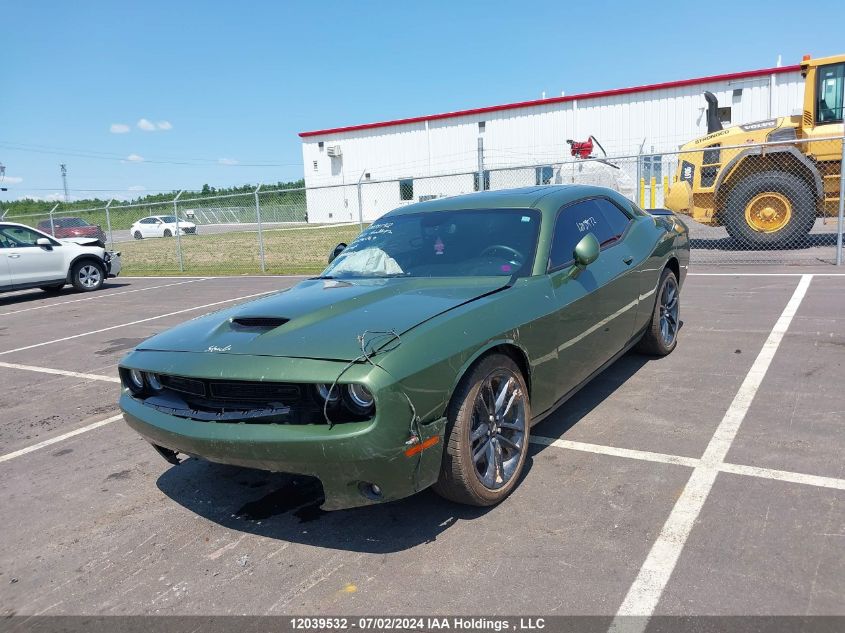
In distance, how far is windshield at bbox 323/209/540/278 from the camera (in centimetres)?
387

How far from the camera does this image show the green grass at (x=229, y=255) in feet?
53.6

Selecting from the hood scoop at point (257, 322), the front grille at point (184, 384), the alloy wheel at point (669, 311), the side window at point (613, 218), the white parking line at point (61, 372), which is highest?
the side window at point (613, 218)

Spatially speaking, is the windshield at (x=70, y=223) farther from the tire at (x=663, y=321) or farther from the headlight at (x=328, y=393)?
the headlight at (x=328, y=393)

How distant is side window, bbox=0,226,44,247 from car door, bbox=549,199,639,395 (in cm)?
1213

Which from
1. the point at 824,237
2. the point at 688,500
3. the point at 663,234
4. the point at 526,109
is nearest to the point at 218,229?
the point at 526,109

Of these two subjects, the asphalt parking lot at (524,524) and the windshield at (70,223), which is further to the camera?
the windshield at (70,223)

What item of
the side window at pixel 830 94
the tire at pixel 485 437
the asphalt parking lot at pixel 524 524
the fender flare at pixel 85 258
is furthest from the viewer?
the fender flare at pixel 85 258

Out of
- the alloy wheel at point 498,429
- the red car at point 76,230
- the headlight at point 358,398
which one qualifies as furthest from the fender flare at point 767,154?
the red car at point 76,230

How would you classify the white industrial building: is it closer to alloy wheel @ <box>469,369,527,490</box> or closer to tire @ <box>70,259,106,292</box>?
tire @ <box>70,259,106,292</box>

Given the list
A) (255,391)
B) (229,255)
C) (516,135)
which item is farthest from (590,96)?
(255,391)

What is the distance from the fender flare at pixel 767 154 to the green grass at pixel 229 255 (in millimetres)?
8392

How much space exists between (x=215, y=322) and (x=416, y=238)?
4.82 ft

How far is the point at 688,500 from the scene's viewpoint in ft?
10.1

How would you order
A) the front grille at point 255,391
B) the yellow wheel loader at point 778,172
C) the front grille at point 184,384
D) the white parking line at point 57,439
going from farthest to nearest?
1. the yellow wheel loader at point 778,172
2. the white parking line at point 57,439
3. the front grille at point 184,384
4. the front grille at point 255,391
